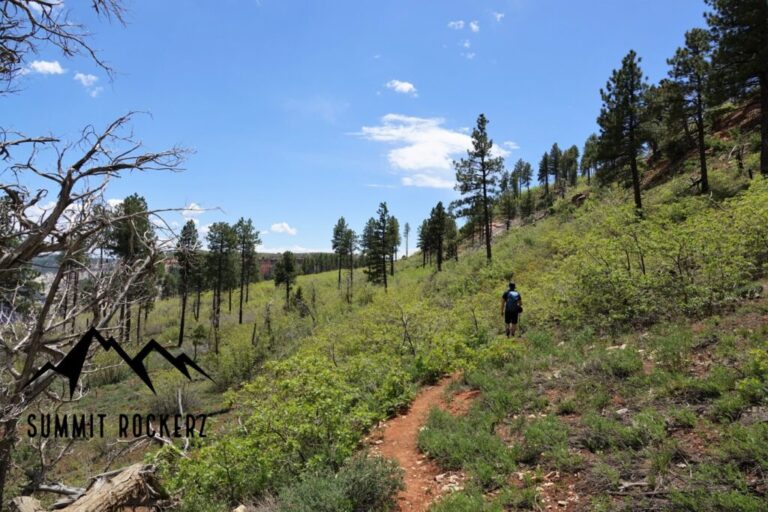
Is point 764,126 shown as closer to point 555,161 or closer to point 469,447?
point 469,447

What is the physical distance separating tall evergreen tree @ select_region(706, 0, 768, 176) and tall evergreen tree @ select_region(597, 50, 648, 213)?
3.76 meters

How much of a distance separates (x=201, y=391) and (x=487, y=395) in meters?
27.7

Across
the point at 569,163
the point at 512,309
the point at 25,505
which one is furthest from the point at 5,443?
the point at 569,163

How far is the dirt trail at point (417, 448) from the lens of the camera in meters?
5.56

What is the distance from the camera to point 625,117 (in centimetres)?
2312

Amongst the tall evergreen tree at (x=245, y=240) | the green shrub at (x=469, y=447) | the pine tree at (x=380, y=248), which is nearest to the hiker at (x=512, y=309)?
the green shrub at (x=469, y=447)

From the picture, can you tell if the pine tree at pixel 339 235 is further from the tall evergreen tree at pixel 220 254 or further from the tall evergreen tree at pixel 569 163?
the tall evergreen tree at pixel 569 163

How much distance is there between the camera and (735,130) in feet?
98.2

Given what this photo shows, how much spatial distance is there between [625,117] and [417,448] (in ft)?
77.2

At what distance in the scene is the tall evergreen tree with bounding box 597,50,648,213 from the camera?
22.6 m

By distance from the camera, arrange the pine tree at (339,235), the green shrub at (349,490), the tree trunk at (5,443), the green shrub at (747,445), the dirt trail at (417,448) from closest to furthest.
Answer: the green shrub at (747,445), the tree trunk at (5,443), the green shrub at (349,490), the dirt trail at (417,448), the pine tree at (339,235)

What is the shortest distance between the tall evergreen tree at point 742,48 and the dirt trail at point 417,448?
58.6 ft

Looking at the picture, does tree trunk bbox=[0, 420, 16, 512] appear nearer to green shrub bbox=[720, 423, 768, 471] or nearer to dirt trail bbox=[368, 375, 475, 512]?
dirt trail bbox=[368, 375, 475, 512]

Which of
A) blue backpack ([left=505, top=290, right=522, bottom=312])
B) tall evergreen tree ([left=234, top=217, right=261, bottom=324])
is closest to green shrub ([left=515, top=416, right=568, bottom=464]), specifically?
blue backpack ([left=505, top=290, right=522, bottom=312])
